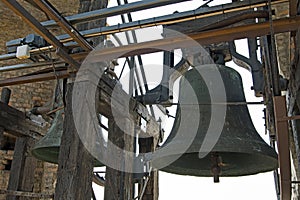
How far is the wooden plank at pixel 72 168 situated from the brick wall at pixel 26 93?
2098mm

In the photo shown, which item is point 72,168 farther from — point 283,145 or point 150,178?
point 150,178

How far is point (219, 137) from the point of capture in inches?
57.4

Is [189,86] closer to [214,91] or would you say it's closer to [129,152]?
[214,91]

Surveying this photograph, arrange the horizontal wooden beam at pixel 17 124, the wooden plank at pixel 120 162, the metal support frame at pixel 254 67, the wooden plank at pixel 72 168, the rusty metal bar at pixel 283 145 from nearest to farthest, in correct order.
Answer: the rusty metal bar at pixel 283 145
the wooden plank at pixel 72 168
the metal support frame at pixel 254 67
the wooden plank at pixel 120 162
the horizontal wooden beam at pixel 17 124

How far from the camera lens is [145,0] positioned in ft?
4.52

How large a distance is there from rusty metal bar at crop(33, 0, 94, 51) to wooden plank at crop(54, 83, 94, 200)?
395 millimetres

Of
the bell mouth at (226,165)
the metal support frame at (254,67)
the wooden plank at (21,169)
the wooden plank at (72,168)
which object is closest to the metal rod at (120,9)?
the wooden plank at (72,168)

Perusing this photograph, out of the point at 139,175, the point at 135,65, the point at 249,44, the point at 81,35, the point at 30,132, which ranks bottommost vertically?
the point at 139,175

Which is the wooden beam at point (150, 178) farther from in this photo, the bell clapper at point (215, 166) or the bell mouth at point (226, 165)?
the bell clapper at point (215, 166)

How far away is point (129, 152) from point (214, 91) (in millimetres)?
870

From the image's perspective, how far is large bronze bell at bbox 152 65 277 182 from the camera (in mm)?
1447

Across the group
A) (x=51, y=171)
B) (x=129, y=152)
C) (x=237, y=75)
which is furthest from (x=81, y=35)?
(x=51, y=171)

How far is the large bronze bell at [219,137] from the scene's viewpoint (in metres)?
1.45

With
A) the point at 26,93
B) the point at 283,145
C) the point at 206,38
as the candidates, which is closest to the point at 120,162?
the point at 206,38
